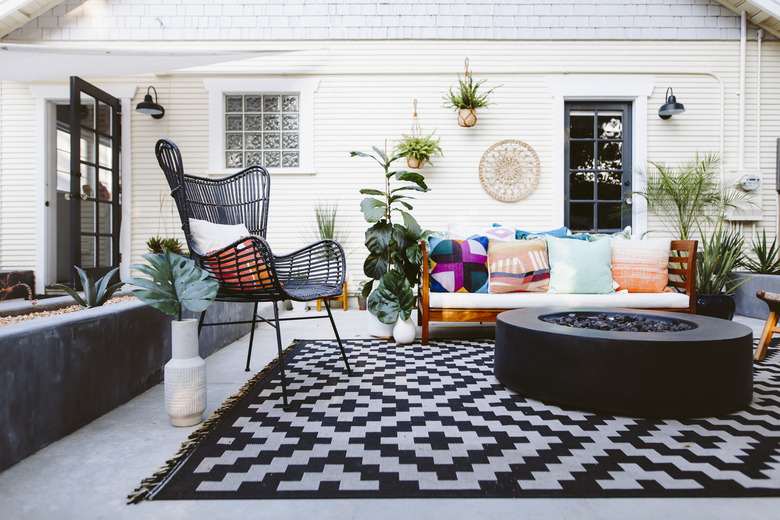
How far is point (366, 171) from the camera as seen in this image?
5.19m

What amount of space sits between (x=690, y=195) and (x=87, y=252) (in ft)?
21.3

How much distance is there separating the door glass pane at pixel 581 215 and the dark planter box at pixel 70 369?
14.9 ft

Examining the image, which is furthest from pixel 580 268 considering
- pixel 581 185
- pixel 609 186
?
pixel 609 186

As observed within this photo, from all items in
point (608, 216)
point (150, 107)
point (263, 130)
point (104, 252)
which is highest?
point (150, 107)

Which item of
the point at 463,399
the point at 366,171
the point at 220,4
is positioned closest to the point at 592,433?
the point at 463,399

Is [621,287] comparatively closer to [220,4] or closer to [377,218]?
[377,218]

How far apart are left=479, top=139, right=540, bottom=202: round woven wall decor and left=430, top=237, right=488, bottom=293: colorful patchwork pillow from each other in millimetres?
2012

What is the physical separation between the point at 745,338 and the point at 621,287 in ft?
5.23

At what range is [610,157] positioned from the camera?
5.25m

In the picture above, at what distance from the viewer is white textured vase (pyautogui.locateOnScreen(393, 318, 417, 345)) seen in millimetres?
3070

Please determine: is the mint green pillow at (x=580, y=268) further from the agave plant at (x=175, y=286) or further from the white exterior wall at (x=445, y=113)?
the agave plant at (x=175, y=286)

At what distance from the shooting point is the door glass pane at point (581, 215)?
17.2ft

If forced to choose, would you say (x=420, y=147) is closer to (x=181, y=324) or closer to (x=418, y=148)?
(x=418, y=148)

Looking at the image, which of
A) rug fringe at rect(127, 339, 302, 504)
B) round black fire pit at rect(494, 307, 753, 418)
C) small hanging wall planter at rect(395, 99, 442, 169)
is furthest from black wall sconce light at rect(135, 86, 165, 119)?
round black fire pit at rect(494, 307, 753, 418)
